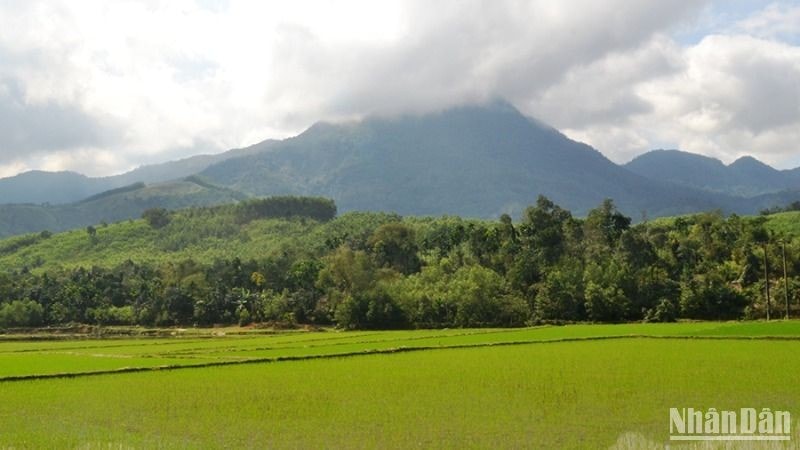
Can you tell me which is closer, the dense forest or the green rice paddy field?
the green rice paddy field

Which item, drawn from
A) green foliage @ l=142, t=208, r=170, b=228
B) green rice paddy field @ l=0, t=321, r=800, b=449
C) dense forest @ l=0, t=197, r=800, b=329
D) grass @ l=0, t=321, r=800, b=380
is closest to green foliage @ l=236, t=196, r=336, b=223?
green foliage @ l=142, t=208, r=170, b=228

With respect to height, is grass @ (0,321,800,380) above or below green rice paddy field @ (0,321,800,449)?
below

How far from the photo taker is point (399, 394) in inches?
918

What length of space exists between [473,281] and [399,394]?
4675 centimetres

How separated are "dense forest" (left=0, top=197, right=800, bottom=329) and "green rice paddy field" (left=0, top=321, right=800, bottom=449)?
82.7ft

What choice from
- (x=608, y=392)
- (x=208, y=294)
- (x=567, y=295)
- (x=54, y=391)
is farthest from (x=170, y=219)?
(x=608, y=392)

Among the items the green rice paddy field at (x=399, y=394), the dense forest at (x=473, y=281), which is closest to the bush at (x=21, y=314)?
the dense forest at (x=473, y=281)

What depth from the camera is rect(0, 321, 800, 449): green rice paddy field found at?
56.6ft

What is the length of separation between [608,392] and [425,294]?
49.0 meters

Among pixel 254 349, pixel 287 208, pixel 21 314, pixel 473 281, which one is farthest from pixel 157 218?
pixel 254 349

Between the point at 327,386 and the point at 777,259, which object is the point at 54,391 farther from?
the point at 777,259

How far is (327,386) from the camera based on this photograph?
2581 centimetres

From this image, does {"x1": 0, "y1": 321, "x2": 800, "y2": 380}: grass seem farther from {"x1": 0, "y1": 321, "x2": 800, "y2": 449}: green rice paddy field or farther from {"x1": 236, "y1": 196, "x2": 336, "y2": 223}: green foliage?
{"x1": 236, "y1": 196, "x2": 336, "y2": 223}: green foliage

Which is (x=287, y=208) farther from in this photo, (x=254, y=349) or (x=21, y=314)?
(x=254, y=349)
